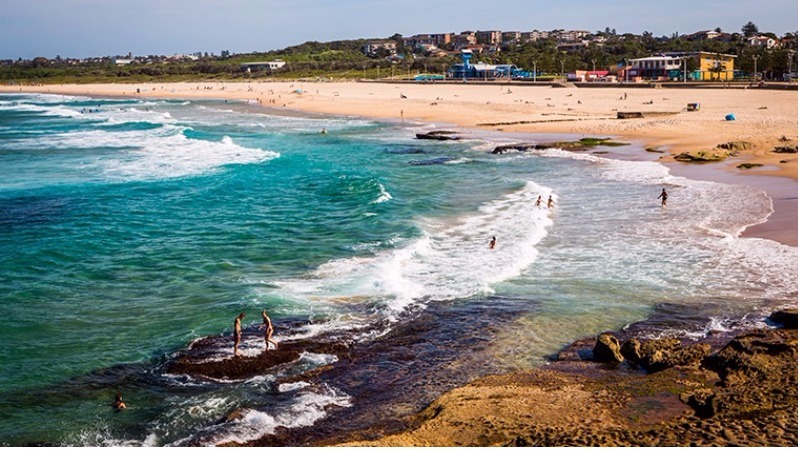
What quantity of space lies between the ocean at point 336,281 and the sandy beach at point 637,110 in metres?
A: 2.51

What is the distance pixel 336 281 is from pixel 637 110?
56.1m

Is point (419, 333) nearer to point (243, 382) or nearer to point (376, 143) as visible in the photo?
point (243, 382)

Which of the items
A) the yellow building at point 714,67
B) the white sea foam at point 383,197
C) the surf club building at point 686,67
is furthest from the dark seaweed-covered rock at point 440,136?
the yellow building at point 714,67

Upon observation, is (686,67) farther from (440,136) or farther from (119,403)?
(119,403)

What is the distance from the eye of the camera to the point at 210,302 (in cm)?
2031

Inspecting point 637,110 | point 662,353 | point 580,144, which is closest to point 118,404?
point 662,353

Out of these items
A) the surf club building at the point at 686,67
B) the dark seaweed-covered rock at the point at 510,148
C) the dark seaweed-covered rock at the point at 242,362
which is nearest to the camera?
the dark seaweed-covered rock at the point at 242,362

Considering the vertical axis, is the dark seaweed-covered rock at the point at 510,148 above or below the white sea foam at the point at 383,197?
above

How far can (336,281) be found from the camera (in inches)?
856

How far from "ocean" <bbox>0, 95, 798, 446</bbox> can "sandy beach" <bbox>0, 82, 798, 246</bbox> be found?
2511 mm

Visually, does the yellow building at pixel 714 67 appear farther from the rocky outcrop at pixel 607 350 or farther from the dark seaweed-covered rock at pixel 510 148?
the rocky outcrop at pixel 607 350

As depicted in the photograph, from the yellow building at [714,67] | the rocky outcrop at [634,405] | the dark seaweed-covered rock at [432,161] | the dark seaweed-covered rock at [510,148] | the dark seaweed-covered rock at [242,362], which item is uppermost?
the yellow building at [714,67]

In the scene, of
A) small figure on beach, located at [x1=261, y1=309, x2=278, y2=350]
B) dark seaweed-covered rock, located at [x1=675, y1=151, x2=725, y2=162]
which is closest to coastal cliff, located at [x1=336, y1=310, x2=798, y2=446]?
small figure on beach, located at [x1=261, y1=309, x2=278, y2=350]

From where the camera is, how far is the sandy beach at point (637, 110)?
37156 mm
